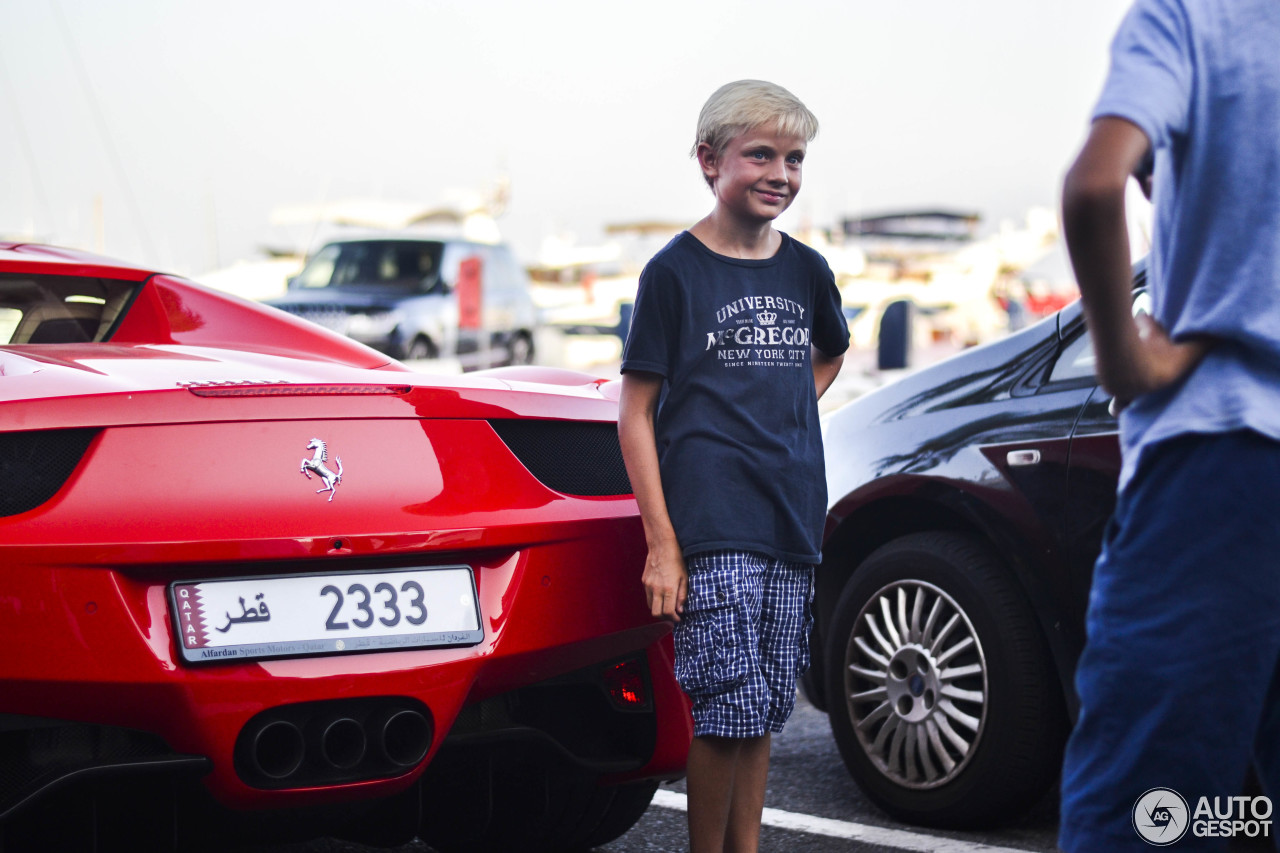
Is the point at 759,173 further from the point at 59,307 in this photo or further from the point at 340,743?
the point at 59,307

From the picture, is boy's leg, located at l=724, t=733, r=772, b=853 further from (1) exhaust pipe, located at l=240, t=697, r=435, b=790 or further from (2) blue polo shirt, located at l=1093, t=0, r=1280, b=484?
(2) blue polo shirt, located at l=1093, t=0, r=1280, b=484

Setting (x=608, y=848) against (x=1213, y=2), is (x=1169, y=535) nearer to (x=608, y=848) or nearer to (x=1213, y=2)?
(x=1213, y=2)

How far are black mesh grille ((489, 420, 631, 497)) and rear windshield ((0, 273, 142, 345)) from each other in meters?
1.04

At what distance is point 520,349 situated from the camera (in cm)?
1712

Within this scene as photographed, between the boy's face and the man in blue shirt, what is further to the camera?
the boy's face

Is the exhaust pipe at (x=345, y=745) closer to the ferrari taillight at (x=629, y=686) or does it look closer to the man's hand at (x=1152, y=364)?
the ferrari taillight at (x=629, y=686)

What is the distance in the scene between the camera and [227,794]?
232cm

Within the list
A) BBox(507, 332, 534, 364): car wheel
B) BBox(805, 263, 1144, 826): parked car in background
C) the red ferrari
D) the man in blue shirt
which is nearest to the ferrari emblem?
the red ferrari

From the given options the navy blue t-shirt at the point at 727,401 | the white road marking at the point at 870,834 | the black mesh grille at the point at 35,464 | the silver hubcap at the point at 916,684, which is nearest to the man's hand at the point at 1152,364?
the navy blue t-shirt at the point at 727,401

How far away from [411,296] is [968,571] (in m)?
11.6

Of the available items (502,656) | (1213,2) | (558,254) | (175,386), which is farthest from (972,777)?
(558,254)

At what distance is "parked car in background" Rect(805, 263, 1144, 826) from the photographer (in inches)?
127

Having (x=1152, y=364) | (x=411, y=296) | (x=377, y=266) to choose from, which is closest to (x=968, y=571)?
(x=1152, y=364)

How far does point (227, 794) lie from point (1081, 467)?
1893mm
